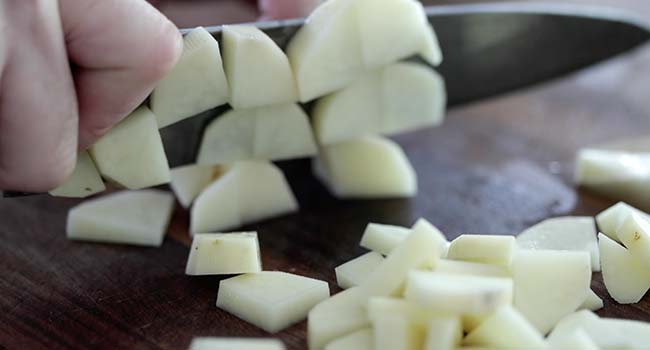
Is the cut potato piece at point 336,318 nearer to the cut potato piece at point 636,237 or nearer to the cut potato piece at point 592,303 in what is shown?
the cut potato piece at point 592,303

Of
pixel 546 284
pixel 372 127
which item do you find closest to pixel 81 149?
pixel 372 127

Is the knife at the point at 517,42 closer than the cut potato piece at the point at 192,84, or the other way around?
the cut potato piece at the point at 192,84

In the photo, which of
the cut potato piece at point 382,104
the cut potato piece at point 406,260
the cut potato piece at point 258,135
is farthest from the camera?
the cut potato piece at point 382,104

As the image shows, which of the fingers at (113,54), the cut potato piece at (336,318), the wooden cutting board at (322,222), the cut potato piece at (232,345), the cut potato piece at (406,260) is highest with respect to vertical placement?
the fingers at (113,54)

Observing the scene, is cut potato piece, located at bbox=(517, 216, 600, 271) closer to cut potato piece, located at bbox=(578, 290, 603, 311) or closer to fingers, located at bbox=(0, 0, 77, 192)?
cut potato piece, located at bbox=(578, 290, 603, 311)

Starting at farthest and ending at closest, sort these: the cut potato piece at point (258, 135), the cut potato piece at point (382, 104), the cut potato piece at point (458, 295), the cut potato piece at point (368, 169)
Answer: the cut potato piece at point (368, 169)
the cut potato piece at point (382, 104)
the cut potato piece at point (258, 135)
the cut potato piece at point (458, 295)

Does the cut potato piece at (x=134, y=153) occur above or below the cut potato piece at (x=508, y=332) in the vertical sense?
above

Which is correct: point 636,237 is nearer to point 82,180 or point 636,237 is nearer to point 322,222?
point 322,222

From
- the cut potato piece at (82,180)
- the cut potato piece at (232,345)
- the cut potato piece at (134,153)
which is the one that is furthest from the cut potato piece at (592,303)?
the cut potato piece at (82,180)
